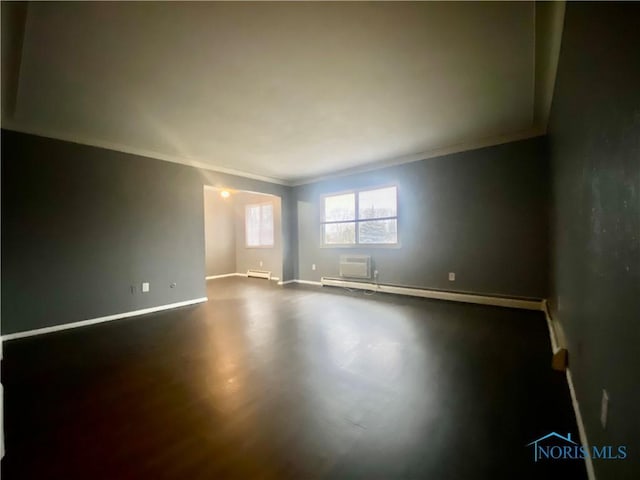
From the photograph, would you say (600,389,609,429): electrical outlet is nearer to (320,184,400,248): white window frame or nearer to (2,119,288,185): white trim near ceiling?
(320,184,400,248): white window frame

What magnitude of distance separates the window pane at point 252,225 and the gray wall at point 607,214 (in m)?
6.80

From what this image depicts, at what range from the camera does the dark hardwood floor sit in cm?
125

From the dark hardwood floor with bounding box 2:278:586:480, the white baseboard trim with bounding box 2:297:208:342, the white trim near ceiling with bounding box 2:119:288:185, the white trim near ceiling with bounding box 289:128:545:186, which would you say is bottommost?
the dark hardwood floor with bounding box 2:278:586:480

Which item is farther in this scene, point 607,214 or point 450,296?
point 450,296

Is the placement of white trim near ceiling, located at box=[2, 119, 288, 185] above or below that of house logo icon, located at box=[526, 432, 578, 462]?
above

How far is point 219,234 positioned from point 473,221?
6.44m

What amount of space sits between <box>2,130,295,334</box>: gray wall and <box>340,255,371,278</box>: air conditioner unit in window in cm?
275

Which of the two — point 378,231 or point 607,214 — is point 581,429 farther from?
point 378,231

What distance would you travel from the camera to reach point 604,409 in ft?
3.36

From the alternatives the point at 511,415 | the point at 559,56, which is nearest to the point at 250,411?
the point at 511,415

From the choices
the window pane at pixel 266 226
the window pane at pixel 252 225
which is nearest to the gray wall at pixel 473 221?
the window pane at pixel 266 226

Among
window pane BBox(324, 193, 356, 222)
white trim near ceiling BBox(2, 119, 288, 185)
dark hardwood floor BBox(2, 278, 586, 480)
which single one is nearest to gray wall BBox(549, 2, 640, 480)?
dark hardwood floor BBox(2, 278, 586, 480)

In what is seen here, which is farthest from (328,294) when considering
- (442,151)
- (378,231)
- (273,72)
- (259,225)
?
(273,72)

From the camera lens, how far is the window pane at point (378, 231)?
5.11 m
